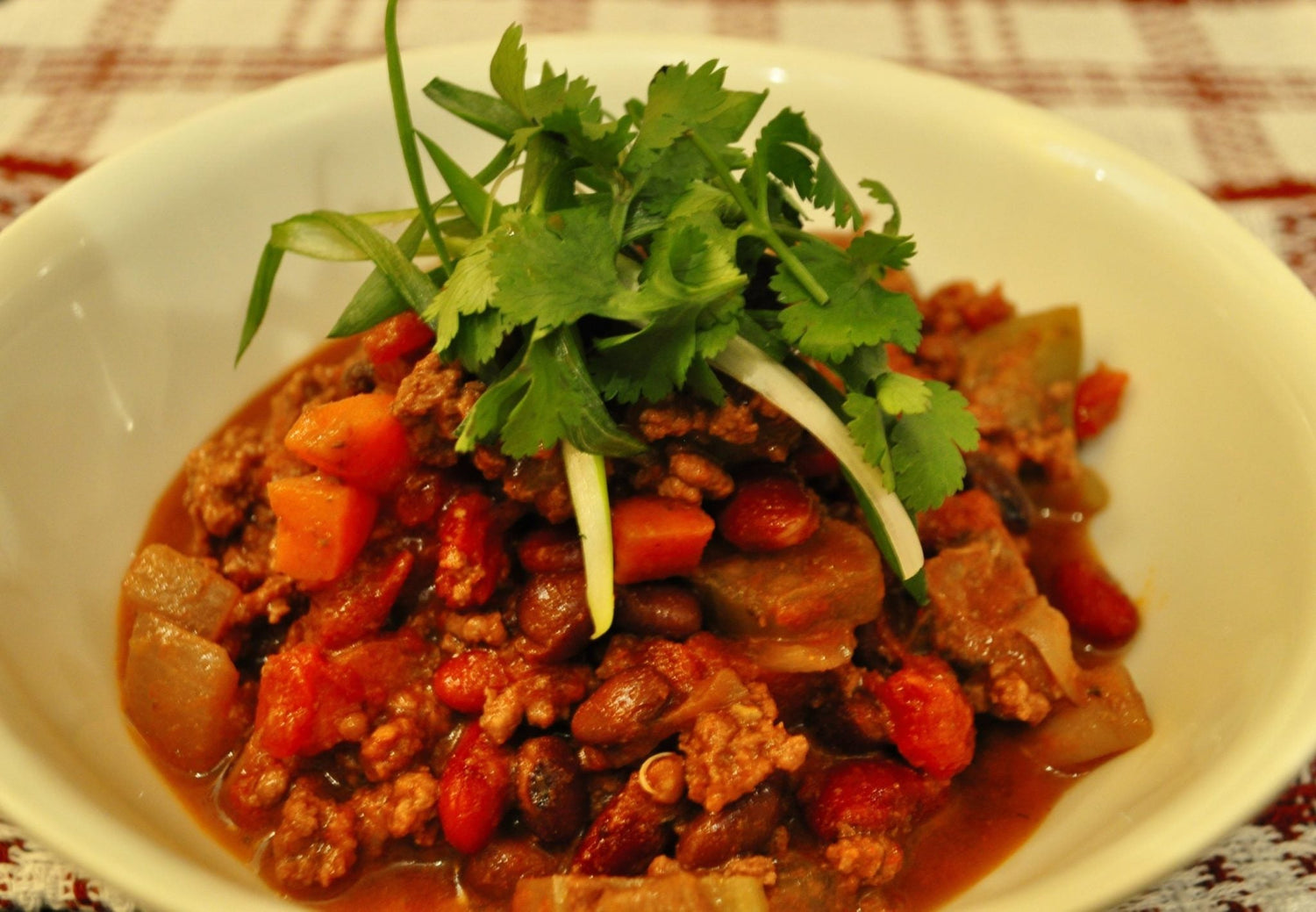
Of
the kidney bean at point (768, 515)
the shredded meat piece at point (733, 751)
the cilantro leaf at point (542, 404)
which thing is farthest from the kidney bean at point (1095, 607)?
the cilantro leaf at point (542, 404)

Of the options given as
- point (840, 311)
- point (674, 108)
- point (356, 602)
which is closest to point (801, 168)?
point (674, 108)

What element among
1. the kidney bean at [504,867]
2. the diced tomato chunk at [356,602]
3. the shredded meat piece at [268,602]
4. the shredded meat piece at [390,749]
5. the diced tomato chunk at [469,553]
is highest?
the diced tomato chunk at [469,553]

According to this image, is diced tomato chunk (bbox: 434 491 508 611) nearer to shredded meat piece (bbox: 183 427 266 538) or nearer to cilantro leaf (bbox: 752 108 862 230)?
shredded meat piece (bbox: 183 427 266 538)

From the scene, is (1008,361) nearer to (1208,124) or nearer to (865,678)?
(865,678)

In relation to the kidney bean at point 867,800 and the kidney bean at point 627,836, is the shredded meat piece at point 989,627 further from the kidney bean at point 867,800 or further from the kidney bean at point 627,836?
the kidney bean at point 627,836

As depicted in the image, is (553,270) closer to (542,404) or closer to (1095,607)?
(542,404)

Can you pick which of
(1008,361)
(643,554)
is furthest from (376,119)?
(1008,361)

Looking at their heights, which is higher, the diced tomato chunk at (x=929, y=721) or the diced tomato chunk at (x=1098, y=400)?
the diced tomato chunk at (x=1098, y=400)
